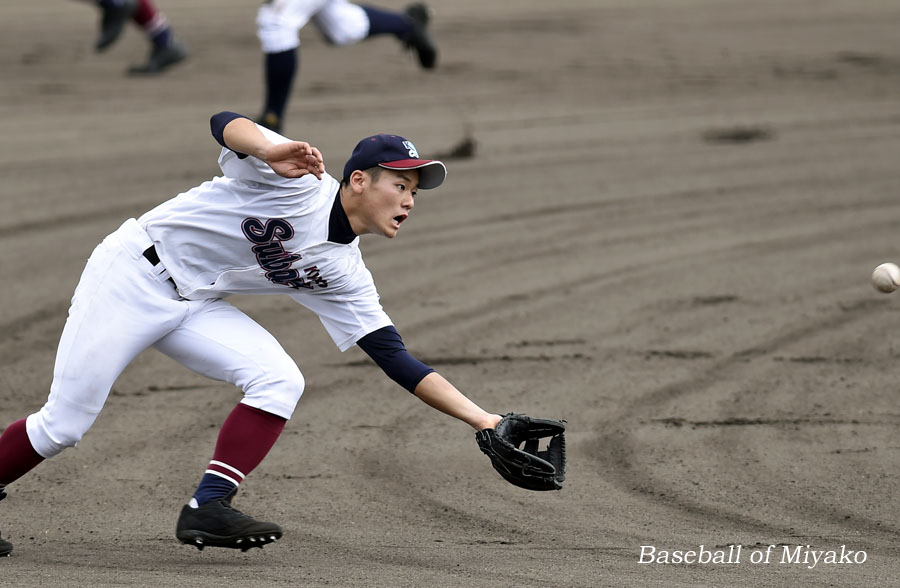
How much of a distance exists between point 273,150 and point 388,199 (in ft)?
1.45

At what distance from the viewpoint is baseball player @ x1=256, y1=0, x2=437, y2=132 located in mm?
10781

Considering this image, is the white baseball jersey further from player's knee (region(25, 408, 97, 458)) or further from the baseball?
the baseball

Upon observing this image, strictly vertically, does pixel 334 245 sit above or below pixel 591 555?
above

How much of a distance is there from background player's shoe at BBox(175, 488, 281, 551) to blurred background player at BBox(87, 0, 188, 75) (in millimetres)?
10310

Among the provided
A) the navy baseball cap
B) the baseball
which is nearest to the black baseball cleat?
the baseball

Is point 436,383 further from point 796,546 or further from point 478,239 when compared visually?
point 478,239

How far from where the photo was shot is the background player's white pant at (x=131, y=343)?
4.16 metres

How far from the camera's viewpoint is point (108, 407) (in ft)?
21.2

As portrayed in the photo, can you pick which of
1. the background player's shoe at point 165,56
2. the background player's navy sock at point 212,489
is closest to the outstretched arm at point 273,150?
the background player's navy sock at point 212,489

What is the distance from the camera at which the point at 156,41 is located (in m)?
14.4

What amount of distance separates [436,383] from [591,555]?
89cm

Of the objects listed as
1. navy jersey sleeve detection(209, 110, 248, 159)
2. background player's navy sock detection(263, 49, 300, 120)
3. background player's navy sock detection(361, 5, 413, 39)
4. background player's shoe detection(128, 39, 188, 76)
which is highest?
navy jersey sleeve detection(209, 110, 248, 159)

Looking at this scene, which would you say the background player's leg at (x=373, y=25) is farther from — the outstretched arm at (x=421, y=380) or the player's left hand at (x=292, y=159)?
the player's left hand at (x=292, y=159)

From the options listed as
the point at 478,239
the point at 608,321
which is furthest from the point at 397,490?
the point at 478,239
